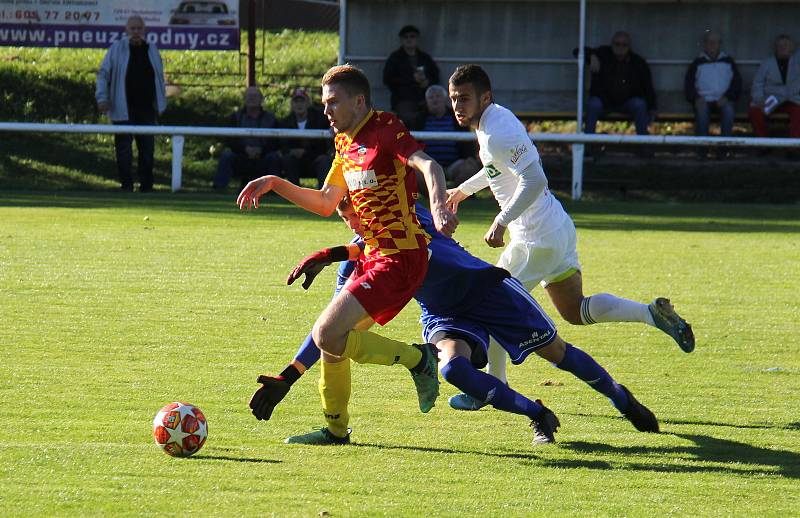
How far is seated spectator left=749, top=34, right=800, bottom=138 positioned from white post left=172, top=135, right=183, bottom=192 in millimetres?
8306

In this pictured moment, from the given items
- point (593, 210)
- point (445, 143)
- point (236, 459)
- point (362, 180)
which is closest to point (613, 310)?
point (362, 180)

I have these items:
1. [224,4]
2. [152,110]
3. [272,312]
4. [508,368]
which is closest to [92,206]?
[152,110]

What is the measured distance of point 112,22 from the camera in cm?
2036

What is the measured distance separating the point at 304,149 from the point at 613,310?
36.4 ft

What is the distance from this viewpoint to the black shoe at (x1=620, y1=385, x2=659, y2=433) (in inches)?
233

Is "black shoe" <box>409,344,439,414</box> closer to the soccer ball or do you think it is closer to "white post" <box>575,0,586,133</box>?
the soccer ball

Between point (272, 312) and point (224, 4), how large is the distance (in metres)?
12.3

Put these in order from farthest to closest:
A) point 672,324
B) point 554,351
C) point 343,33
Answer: point 343,33
point 672,324
point 554,351

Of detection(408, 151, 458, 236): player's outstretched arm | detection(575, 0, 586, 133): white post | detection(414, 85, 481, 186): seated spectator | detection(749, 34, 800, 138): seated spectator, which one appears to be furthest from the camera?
detection(749, 34, 800, 138): seated spectator

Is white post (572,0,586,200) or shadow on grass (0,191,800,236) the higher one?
white post (572,0,586,200)

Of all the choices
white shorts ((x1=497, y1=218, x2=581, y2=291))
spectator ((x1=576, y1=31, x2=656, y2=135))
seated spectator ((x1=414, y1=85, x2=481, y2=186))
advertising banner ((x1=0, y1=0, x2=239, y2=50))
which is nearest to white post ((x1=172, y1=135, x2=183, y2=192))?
seated spectator ((x1=414, y1=85, x2=481, y2=186))

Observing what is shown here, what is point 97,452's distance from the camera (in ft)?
17.1

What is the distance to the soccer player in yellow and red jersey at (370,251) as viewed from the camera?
18.1 ft

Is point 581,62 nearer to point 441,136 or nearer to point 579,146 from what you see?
point 579,146
